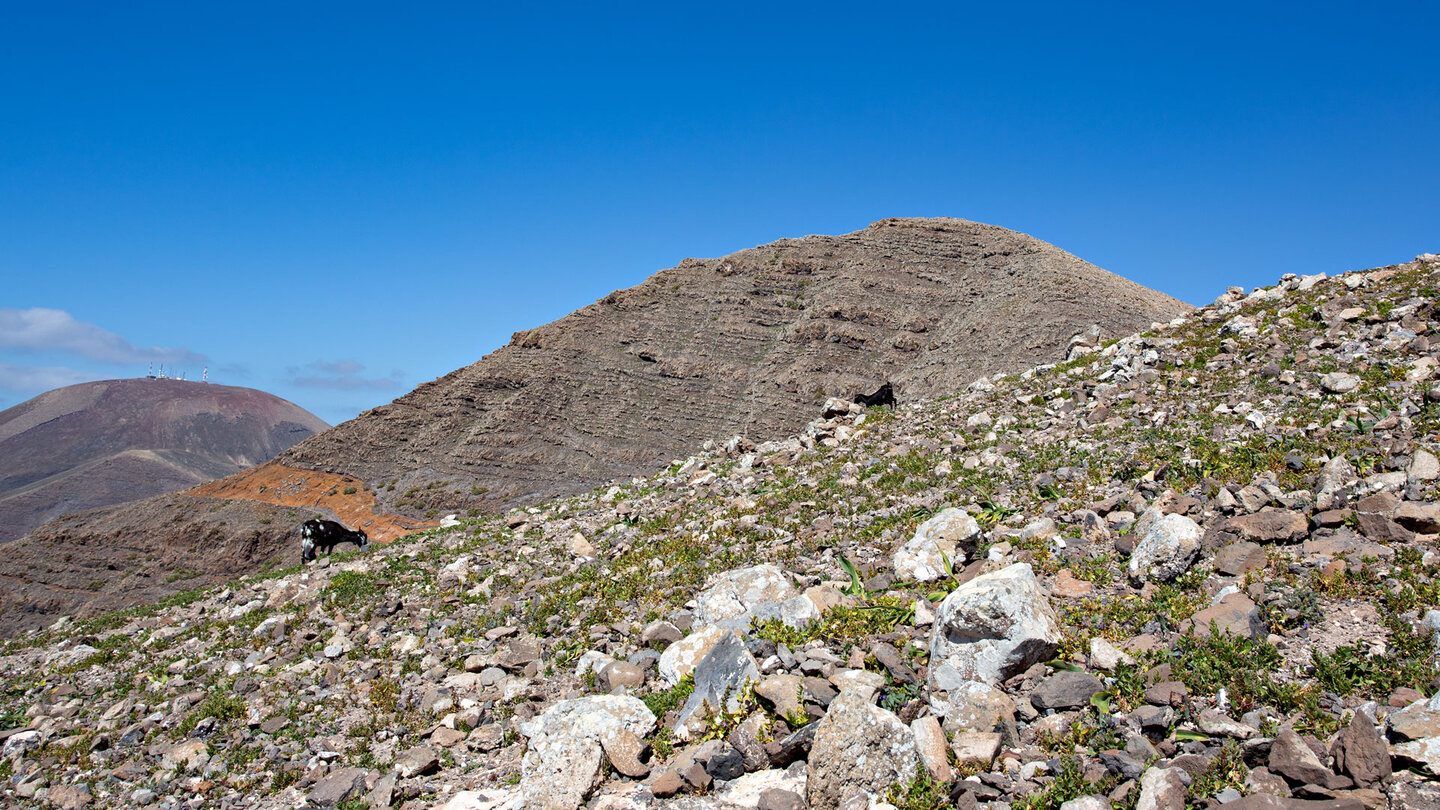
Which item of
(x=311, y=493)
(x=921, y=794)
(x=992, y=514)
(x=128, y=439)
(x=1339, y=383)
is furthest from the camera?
(x=128, y=439)

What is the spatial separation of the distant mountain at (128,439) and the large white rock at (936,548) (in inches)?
3891

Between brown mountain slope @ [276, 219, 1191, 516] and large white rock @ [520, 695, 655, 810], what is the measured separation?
91.2 feet

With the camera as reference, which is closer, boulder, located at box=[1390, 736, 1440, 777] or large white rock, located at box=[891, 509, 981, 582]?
boulder, located at box=[1390, 736, 1440, 777]

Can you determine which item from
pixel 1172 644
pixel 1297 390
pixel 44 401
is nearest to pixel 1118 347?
pixel 1297 390

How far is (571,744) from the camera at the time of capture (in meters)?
4.86

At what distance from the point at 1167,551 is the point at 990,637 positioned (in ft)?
6.37

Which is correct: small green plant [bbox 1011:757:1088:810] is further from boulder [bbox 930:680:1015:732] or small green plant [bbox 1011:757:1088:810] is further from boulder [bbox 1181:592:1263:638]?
boulder [bbox 1181:592:1263:638]

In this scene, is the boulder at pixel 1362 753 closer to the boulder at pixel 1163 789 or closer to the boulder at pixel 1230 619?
the boulder at pixel 1163 789

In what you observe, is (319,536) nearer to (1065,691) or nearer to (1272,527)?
(1065,691)

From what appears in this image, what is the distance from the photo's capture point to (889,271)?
157 ft

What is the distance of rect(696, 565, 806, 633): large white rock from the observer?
255 inches

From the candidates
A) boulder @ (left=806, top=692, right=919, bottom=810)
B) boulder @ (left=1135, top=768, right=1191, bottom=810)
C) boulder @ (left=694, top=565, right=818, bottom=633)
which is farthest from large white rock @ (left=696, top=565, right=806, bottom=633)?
boulder @ (left=1135, top=768, right=1191, bottom=810)

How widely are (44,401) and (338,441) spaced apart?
129892mm

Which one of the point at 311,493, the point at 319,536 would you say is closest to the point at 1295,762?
the point at 319,536
